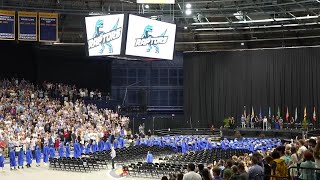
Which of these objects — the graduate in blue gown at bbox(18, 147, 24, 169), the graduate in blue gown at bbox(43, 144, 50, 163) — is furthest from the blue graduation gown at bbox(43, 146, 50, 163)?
the graduate in blue gown at bbox(18, 147, 24, 169)

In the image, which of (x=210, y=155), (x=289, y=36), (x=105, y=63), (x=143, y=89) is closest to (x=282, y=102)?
(x=289, y=36)

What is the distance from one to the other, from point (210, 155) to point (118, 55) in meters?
6.96

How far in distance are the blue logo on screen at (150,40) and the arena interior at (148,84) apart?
61 millimetres

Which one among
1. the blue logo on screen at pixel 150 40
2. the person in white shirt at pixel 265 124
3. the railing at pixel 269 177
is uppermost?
the blue logo on screen at pixel 150 40

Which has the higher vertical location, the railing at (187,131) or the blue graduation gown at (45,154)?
the blue graduation gown at (45,154)

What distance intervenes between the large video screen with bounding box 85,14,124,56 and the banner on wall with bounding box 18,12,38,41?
6.74 meters

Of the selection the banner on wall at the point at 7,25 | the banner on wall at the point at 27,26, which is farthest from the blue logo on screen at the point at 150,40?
the banner on wall at the point at 7,25

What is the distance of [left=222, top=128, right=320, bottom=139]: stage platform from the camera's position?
3816cm

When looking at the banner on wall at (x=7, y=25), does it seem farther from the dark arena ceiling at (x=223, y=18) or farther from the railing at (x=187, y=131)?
the railing at (x=187, y=131)

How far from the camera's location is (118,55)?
27.2 meters

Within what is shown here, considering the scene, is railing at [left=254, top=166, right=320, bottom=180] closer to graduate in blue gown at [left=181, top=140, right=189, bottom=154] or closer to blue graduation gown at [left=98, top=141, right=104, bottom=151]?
graduate in blue gown at [left=181, top=140, right=189, bottom=154]

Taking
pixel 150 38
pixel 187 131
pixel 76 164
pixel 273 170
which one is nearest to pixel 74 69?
pixel 187 131

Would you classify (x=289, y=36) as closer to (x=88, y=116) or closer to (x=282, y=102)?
(x=282, y=102)

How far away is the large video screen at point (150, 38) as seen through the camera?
89.7 ft
